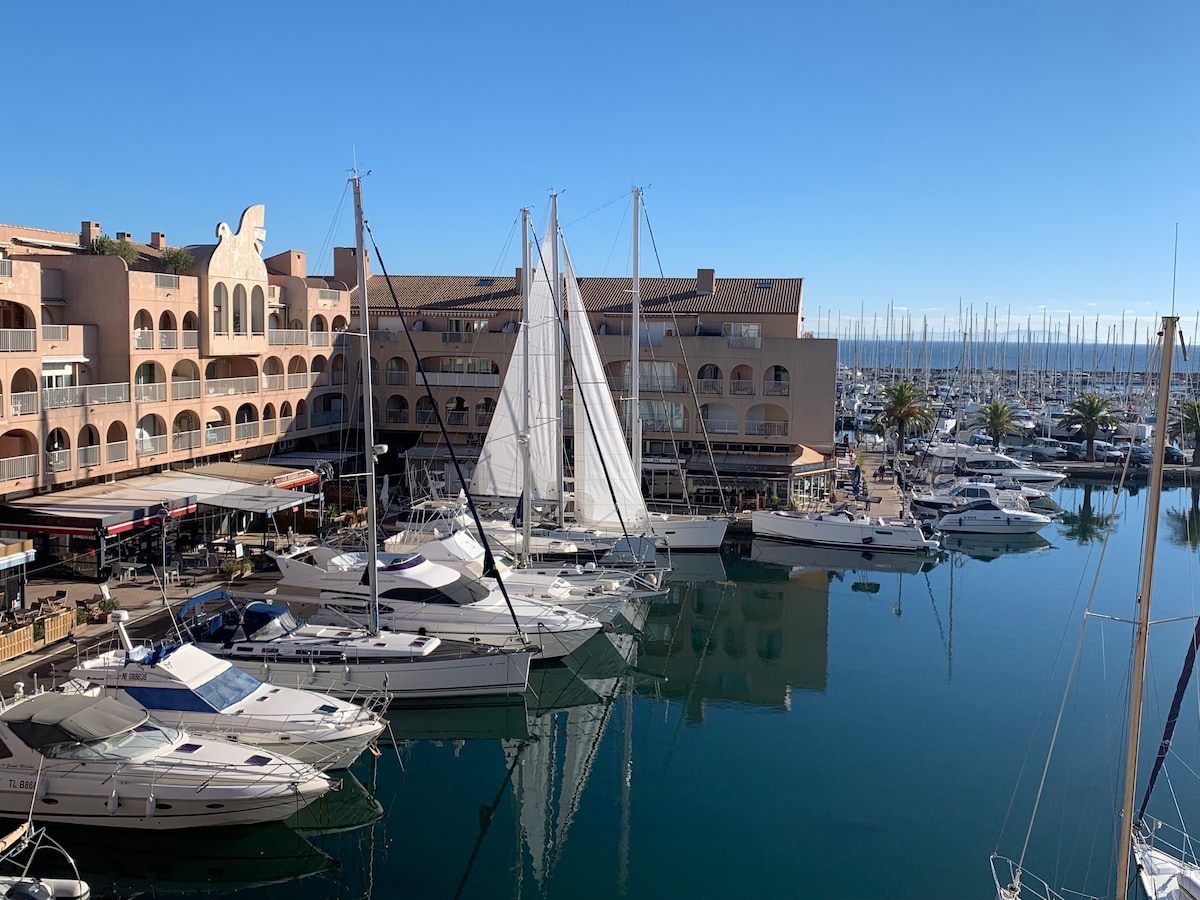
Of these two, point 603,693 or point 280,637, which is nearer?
point 280,637

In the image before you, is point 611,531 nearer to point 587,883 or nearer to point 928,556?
point 928,556

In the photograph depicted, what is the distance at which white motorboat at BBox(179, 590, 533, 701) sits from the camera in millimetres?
26375

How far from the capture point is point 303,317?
52.2m

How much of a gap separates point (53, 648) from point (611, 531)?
2038 cm

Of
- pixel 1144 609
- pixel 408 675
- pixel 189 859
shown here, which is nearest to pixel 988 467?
pixel 408 675

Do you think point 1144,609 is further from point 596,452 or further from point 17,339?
point 17,339

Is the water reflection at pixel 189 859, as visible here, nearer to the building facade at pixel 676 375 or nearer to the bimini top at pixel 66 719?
the bimini top at pixel 66 719

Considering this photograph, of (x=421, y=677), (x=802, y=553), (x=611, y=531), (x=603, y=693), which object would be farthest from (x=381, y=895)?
(x=802, y=553)

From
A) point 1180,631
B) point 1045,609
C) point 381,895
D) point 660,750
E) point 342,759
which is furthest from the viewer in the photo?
point 1045,609

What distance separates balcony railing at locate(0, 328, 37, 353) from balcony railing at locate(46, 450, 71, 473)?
3690mm

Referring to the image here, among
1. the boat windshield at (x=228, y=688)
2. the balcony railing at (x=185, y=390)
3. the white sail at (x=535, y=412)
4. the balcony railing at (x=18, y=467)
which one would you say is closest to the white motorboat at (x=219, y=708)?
the boat windshield at (x=228, y=688)

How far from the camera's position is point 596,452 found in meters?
40.5

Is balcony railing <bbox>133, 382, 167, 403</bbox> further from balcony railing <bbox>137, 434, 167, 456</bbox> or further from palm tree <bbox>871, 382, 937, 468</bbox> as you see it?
palm tree <bbox>871, 382, 937, 468</bbox>

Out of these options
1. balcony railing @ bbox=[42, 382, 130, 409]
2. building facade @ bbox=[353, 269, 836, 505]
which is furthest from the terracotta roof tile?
balcony railing @ bbox=[42, 382, 130, 409]
